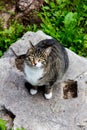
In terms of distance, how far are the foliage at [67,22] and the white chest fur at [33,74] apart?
1.37 meters

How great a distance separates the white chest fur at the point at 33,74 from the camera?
4.50 m

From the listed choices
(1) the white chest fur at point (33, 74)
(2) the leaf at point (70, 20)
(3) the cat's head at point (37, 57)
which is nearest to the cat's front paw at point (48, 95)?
(1) the white chest fur at point (33, 74)

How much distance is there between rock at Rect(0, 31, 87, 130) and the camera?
4.69 m

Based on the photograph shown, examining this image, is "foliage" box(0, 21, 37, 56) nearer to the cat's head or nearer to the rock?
the rock

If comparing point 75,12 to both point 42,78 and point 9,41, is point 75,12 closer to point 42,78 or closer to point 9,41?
point 9,41

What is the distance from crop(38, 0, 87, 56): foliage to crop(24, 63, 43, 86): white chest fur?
4.51 ft

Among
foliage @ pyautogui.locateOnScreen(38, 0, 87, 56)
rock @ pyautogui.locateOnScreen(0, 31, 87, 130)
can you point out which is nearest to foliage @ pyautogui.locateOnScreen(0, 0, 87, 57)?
foliage @ pyautogui.locateOnScreen(38, 0, 87, 56)

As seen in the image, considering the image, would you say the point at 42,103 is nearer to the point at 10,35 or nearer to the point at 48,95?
the point at 48,95

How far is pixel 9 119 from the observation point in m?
4.82

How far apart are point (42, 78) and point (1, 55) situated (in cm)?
126

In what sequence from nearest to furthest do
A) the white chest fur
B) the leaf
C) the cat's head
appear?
1. the cat's head
2. the white chest fur
3. the leaf

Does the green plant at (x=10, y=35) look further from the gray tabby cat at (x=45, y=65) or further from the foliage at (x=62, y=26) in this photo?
the gray tabby cat at (x=45, y=65)

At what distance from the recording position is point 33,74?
4.55 metres

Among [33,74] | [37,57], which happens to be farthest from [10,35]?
[37,57]
